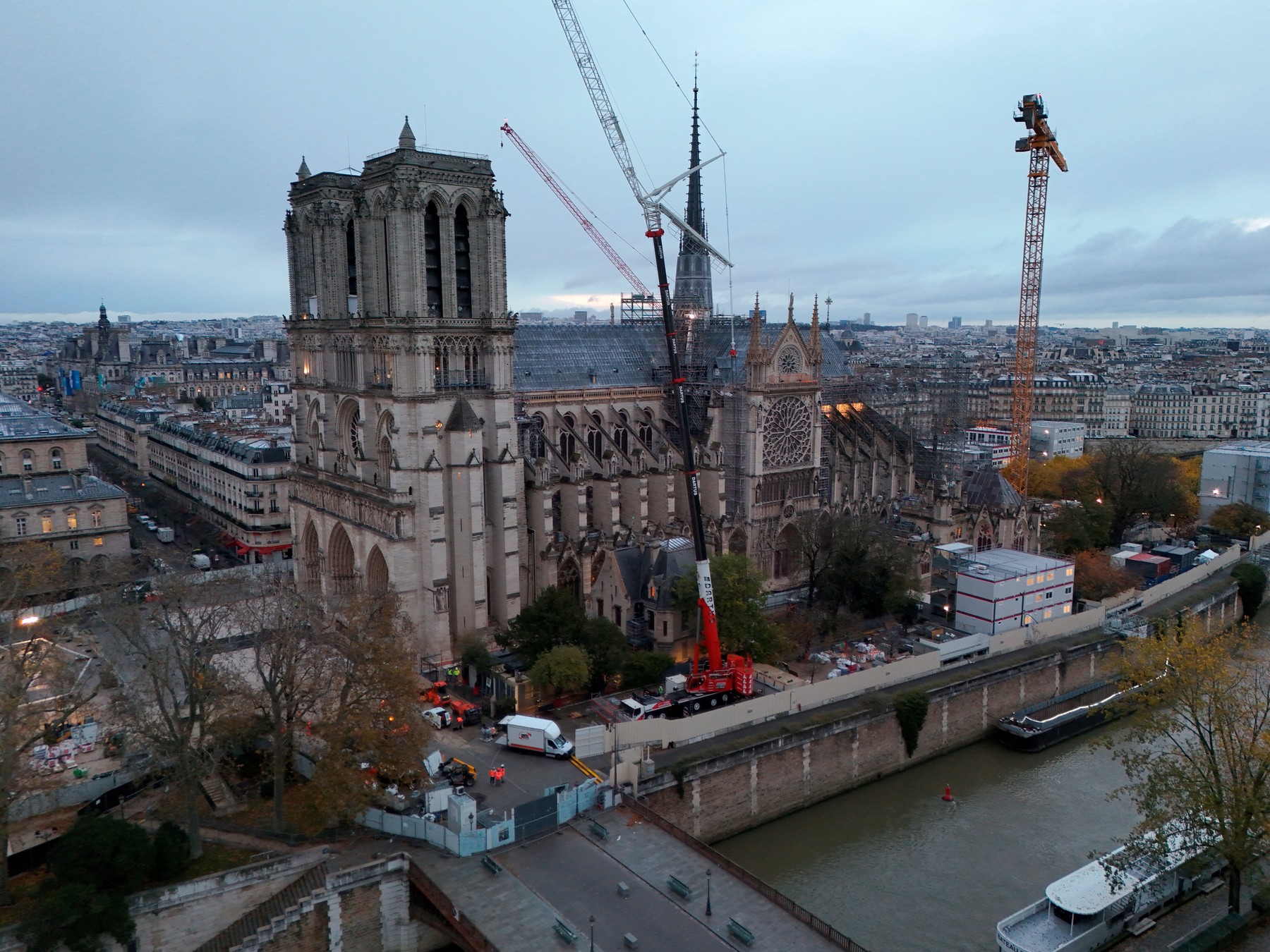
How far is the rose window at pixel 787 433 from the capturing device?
63.4 metres

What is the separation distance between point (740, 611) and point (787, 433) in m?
20.0

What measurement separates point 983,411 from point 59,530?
123898 mm

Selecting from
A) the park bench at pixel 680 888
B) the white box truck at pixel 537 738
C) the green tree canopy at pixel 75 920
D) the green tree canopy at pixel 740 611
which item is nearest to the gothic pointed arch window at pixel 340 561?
the white box truck at pixel 537 738

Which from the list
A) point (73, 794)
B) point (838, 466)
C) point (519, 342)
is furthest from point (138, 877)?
point (838, 466)

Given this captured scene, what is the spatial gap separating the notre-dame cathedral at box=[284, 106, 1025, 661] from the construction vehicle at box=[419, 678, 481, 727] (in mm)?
2606

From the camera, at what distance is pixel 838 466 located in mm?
70312

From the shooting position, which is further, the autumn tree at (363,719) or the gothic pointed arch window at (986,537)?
the gothic pointed arch window at (986,537)

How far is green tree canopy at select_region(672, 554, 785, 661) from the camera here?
1866 inches

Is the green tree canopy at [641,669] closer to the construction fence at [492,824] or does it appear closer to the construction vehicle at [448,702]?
the construction vehicle at [448,702]

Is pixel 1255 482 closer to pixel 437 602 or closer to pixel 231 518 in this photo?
pixel 437 602

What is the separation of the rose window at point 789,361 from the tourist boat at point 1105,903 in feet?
121

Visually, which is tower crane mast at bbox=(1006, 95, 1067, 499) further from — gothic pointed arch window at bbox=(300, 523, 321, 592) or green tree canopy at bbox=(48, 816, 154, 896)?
green tree canopy at bbox=(48, 816, 154, 896)

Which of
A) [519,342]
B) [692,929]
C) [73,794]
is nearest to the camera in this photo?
[692,929]

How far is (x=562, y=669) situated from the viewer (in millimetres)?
42812
